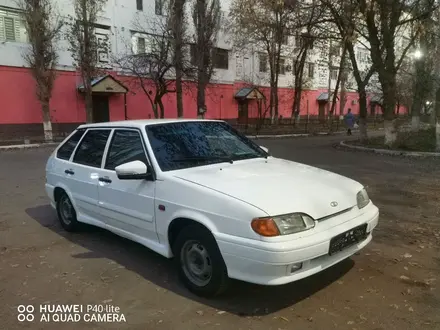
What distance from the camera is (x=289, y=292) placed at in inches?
146

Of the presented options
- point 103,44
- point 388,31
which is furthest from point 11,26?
point 388,31

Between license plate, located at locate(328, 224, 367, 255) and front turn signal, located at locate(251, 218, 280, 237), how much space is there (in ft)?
1.78

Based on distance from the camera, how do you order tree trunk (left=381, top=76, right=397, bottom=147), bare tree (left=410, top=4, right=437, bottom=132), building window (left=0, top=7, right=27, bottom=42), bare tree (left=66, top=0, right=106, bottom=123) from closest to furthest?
1. tree trunk (left=381, top=76, right=397, bottom=147)
2. bare tree (left=410, top=4, right=437, bottom=132)
3. building window (left=0, top=7, right=27, bottom=42)
4. bare tree (left=66, top=0, right=106, bottom=123)

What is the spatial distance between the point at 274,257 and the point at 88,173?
9.20 ft

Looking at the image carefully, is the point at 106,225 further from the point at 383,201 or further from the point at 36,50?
the point at 36,50

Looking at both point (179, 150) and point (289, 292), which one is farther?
point (179, 150)

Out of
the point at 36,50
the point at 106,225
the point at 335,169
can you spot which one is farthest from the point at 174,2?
the point at 106,225

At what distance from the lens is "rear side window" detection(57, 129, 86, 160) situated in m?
5.54

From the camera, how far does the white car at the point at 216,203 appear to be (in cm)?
320

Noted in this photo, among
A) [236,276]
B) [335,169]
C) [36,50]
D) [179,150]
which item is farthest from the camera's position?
[36,50]

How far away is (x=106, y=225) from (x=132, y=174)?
1166 millimetres

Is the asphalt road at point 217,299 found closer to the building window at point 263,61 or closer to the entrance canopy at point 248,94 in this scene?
the entrance canopy at point 248,94

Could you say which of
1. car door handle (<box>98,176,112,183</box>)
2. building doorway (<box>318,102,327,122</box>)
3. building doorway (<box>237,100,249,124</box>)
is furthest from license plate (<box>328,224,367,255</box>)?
building doorway (<box>318,102,327,122</box>)

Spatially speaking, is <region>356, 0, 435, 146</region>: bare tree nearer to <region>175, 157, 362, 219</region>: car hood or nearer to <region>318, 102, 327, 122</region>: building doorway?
<region>175, 157, 362, 219</region>: car hood
